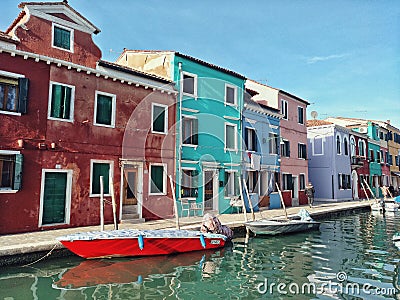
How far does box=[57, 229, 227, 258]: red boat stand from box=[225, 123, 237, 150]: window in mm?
8700

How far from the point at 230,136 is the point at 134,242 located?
436 inches

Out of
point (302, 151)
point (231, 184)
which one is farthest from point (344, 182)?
point (231, 184)

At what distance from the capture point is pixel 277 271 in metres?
8.73

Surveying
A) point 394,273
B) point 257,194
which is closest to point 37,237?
point 394,273

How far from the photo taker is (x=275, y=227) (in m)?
13.6

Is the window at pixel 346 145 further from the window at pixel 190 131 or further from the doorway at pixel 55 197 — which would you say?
the doorway at pixel 55 197

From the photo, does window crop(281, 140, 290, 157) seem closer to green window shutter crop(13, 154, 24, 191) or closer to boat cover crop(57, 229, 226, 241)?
boat cover crop(57, 229, 226, 241)

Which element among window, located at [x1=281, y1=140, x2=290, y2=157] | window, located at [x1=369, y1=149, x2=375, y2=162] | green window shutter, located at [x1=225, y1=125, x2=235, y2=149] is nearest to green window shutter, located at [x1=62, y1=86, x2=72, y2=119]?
green window shutter, located at [x1=225, y1=125, x2=235, y2=149]

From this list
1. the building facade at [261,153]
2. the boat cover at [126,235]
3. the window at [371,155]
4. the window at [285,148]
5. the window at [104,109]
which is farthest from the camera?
the window at [371,155]

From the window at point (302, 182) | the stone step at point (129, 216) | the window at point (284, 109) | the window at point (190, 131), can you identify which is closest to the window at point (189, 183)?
the window at point (190, 131)

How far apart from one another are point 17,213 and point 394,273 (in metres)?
11.7

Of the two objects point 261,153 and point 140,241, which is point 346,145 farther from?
point 140,241

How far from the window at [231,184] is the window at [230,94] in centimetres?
429

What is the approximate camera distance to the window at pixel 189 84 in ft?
55.3
